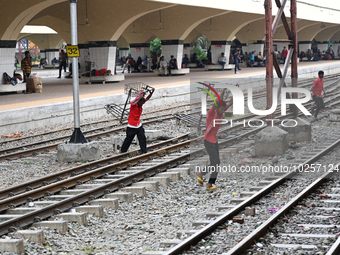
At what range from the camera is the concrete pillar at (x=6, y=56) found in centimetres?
2098

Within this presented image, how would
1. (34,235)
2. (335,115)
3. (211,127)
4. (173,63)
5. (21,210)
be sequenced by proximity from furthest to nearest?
(173,63), (335,115), (211,127), (21,210), (34,235)

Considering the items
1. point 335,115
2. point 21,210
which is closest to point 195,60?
point 335,115

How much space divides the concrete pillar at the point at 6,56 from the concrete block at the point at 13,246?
646 inches

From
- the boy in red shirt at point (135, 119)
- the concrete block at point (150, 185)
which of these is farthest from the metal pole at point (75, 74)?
the concrete block at point (150, 185)

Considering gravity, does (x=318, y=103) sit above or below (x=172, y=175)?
above

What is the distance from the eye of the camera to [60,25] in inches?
1161

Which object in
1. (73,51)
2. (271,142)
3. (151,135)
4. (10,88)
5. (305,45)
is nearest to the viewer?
(271,142)

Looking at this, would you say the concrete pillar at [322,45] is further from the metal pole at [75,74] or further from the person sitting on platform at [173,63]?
the metal pole at [75,74]

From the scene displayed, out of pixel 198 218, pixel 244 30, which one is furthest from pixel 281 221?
pixel 244 30

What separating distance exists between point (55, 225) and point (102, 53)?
21.8 m

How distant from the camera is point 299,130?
35.0 feet

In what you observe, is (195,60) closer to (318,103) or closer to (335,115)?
(335,115)

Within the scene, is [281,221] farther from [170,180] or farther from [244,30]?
[244,30]

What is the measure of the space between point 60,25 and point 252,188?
23434 millimetres
